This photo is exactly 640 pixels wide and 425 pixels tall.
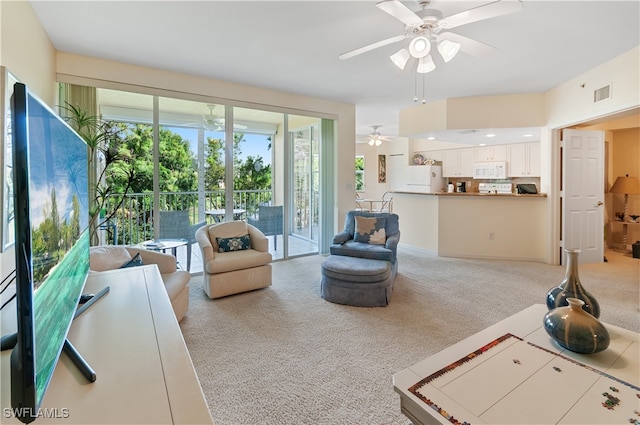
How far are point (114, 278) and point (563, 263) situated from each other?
18.6 feet

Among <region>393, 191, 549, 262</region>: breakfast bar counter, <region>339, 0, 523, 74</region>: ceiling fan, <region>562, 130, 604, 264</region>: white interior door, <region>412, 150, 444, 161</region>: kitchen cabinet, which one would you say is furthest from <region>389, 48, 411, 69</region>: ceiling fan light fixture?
<region>412, 150, 444, 161</region>: kitchen cabinet

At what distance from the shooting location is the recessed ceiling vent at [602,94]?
360 cm

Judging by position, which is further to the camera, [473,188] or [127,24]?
[473,188]

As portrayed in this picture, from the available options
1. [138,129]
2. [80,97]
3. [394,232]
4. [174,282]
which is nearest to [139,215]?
[138,129]

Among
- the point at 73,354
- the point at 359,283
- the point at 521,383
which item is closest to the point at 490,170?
the point at 359,283

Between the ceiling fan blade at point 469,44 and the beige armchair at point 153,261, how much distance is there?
288 cm

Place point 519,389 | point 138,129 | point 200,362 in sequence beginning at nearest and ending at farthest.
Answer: point 519,389
point 200,362
point 138,129

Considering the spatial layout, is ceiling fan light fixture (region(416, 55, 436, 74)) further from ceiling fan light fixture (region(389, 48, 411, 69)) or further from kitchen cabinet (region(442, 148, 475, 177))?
kitchen cabinet (region(442, 148, 475, 177))

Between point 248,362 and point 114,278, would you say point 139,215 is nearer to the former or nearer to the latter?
point 114,278

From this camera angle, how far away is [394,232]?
3.99 metres

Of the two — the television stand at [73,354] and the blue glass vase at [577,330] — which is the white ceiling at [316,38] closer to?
the blue glass vase at [577,330]

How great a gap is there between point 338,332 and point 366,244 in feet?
4.73

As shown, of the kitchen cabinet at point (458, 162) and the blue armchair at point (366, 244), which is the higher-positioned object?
the kitchen cabinet at point (458, 162)

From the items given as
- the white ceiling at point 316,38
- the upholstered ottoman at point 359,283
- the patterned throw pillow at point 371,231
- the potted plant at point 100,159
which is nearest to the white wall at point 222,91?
the white ceiling at point 316,38
